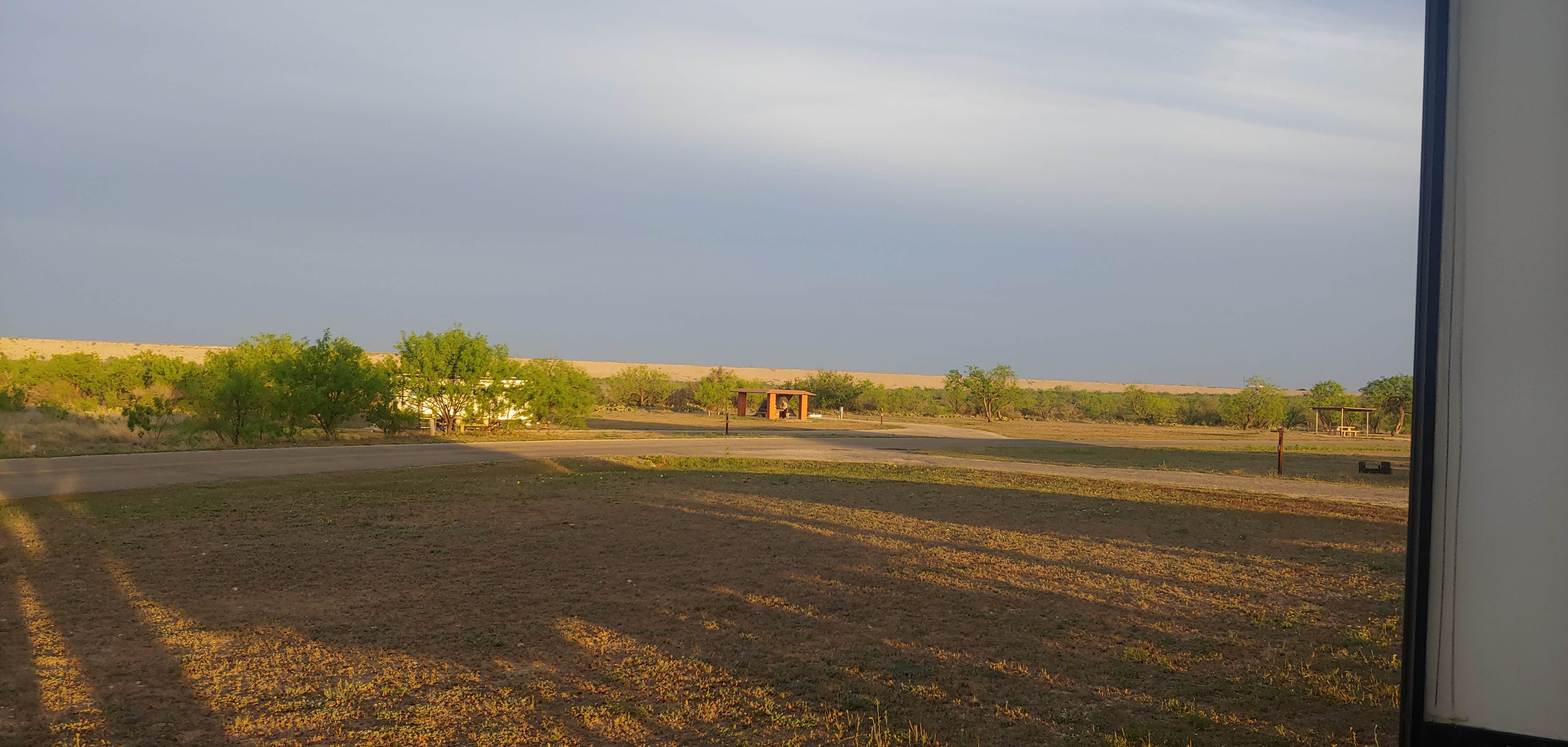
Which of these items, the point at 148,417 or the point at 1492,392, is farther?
the point at 148,417

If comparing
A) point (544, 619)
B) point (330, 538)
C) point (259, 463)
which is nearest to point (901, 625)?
point (544, 619)

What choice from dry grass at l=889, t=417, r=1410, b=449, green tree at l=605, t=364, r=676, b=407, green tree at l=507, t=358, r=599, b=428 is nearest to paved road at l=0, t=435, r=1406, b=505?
green tree at l=507, t=358, r=599, b=428

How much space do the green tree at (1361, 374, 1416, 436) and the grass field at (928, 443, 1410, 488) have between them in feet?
65.7

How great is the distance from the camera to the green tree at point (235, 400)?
25.4m

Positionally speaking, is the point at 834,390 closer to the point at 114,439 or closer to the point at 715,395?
the point at 715,395

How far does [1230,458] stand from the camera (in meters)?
30.9

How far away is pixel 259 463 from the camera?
2055cm

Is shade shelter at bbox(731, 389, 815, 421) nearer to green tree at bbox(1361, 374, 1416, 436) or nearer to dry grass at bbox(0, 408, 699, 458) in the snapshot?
dry grass at bbox(0, 408, 699, 458)

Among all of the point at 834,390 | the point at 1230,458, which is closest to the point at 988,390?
the point at 834,390

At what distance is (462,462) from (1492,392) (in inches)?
888

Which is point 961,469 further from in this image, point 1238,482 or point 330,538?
point 330,538

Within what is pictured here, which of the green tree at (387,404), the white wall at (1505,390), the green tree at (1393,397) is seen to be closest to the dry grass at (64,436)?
the green tree at (387,404)

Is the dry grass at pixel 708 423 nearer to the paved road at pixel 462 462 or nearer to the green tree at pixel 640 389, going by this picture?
the green tree at pixel 640 389

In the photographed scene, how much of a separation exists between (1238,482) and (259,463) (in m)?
22.9
